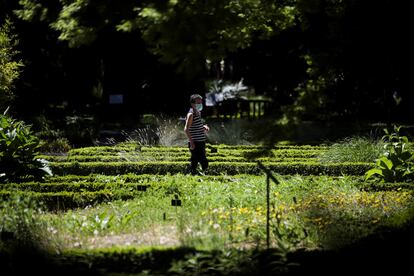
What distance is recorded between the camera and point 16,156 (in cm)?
934

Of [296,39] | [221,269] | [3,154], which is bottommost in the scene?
[221,269]

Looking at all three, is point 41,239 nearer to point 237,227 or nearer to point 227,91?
point 237,227

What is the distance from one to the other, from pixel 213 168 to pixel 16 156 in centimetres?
325

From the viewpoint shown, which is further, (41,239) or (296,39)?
(296,39)

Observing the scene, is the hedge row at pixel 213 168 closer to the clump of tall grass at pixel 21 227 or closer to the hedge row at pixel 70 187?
the hedge row at pixel 70 187

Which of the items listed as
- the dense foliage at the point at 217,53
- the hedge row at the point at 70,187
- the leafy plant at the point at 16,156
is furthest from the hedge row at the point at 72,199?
the dense foliage at the point at 217,53

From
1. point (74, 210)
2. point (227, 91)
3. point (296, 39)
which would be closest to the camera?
point (74, 210)

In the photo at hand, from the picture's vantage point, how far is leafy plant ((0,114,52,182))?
929cm

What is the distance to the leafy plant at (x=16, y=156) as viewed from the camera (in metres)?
9.29

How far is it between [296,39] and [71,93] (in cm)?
1033

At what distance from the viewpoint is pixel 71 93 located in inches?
1044

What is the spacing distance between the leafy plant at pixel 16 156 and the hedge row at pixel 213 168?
115 cm

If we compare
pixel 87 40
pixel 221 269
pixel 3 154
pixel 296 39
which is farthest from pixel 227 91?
pixel 221 269

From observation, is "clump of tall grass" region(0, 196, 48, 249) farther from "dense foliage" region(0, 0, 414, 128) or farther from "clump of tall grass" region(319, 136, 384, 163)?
"clump of tall grass" region(319, 136, 384, 163)
